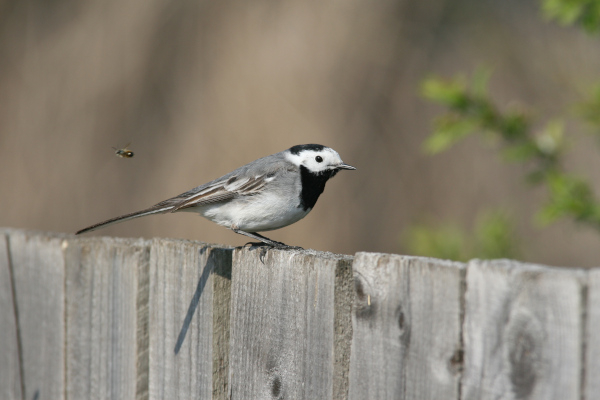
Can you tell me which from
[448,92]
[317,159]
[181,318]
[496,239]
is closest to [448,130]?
[448,92]

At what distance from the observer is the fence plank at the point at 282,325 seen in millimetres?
2734

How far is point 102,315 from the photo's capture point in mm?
3658

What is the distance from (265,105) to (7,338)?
4.50 metres

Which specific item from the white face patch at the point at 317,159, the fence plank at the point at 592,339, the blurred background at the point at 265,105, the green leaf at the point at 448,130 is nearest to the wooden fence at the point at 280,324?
the fence plank at the point at 592,339

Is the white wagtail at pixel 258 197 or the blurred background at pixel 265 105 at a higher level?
the blurred background at pixel 265 105

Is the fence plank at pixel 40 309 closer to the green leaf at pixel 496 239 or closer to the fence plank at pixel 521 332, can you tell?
the fence plank at pixel 521 332

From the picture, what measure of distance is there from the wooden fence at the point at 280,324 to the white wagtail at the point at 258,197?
962mm

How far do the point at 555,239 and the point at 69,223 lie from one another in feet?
21.1

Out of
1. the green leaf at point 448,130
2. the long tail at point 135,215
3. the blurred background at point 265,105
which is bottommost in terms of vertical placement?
the long tail at point 135,215

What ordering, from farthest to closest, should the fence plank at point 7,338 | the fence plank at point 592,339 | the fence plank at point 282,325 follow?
the fence plank at point 7,338, the fence plank at point 282,325, the fence plank at point 592,339

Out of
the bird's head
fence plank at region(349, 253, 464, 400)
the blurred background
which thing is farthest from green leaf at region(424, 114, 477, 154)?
the blurred background

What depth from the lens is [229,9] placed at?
8.45 metres

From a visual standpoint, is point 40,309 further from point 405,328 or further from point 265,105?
point 265,105

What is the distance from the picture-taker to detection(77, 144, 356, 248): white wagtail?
4629mm
